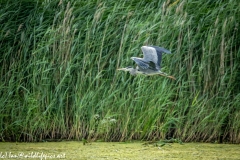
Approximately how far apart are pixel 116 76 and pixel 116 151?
115 cm

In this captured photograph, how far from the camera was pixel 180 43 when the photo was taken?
22.6ft

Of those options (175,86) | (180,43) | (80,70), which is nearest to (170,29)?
(180,43)

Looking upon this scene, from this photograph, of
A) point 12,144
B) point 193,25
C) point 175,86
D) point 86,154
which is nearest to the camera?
point 86,154

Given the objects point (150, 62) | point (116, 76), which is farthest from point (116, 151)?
point (116, 76)

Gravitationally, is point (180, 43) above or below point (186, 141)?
above

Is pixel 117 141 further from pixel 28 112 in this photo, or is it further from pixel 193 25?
pixel 193 25

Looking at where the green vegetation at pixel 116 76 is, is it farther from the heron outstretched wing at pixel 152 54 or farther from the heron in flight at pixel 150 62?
the heron outstretched wing at pixel 152 54

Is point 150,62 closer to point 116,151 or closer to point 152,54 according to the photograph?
point 152,54

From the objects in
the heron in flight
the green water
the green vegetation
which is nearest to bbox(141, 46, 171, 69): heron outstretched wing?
the heron in flight

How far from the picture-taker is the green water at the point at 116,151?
571 cm

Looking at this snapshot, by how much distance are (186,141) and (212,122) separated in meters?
0.38

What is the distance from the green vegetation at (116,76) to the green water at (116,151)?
0.30 meters

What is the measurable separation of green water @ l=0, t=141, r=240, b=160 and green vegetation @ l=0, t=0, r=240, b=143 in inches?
11.9

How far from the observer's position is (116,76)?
680cm
